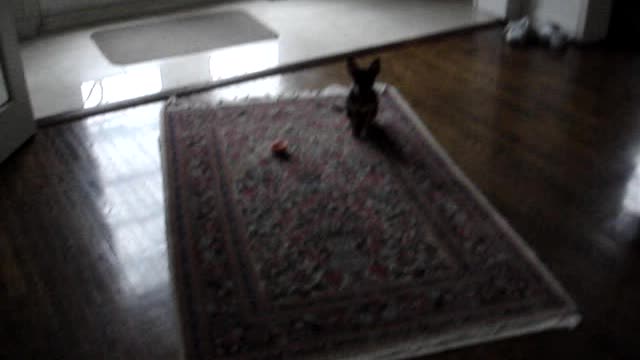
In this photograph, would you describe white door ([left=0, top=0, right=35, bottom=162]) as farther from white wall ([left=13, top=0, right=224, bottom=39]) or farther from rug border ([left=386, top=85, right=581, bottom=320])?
rug border ([left=386, top=85, right=581, bottom=320])

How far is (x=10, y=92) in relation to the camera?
2938 mm

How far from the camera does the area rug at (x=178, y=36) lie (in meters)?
3.93

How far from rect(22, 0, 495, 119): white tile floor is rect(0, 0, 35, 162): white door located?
25 cm

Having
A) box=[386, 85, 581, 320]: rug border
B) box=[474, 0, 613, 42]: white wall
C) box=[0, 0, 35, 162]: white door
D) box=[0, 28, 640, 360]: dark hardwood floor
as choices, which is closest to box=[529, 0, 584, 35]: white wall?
box=[474, 0, 613, 42]: white wall

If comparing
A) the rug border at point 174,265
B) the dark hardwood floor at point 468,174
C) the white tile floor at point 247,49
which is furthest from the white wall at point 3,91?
the rug border at point 174,265

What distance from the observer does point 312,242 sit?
2.34 metres

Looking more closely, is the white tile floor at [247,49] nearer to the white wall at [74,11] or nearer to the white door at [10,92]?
the white wall at [74,11]

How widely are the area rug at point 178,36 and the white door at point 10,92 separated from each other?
88 centimetres

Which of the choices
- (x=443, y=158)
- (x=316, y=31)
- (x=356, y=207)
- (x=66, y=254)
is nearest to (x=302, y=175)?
(x=356, y=207)

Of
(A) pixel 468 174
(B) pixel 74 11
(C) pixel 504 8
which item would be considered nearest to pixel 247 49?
(B) pixel 74 11

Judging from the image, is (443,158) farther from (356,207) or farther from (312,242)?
(312,242)

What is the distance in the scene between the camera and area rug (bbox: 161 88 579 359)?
199cm

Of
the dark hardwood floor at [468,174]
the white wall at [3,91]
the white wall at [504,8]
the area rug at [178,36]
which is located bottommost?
the dark hardwood floor at [468,174]

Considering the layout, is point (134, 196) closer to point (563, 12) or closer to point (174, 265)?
point (174, 265)
